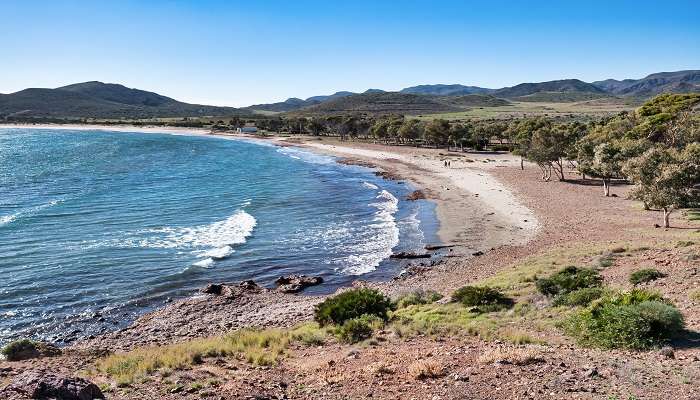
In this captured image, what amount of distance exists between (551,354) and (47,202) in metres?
51.1

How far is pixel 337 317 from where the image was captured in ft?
64.7

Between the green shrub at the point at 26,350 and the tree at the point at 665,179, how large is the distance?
3235 centimetres

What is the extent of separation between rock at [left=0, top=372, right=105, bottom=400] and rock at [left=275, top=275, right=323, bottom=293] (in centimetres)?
1572

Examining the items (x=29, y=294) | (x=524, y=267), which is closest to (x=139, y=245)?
(x=29, y=294)

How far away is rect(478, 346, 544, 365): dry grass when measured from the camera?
12766 mm

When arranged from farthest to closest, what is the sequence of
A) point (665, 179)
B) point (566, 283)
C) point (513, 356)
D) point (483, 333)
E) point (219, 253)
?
1. point (219, 253)
2. point (665, 179)
3. point (566, 283)
4. point (483, 333)
5. point (513, 356)

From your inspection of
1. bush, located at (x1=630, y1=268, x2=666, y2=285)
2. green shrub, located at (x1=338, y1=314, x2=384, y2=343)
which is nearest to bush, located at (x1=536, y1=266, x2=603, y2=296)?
bush, located at (x1=630, y1=268, x2=666, y2=285)

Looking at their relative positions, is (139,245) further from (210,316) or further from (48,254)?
(210,316)

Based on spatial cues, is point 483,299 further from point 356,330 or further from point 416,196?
point 416,196

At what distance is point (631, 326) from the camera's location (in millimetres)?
13938

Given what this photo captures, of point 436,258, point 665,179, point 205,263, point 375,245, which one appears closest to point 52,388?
point 205,263

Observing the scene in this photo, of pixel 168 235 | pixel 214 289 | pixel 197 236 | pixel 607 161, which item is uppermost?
pixel 607 161

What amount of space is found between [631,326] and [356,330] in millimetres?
7932

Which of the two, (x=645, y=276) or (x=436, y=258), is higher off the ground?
(x=645, y=276)
